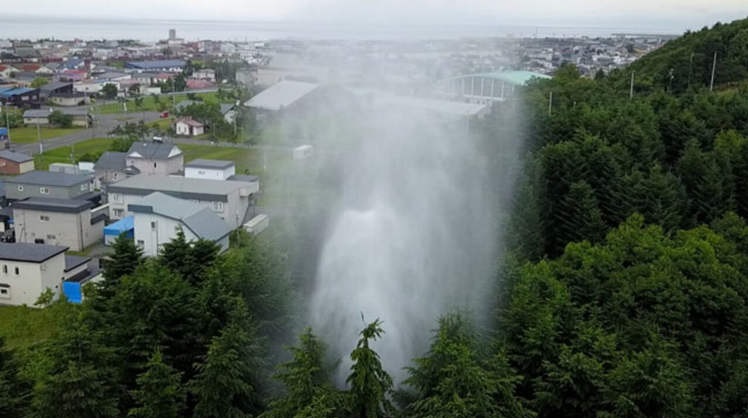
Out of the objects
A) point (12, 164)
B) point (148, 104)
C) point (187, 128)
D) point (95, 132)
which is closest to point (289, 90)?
point (12, 164)

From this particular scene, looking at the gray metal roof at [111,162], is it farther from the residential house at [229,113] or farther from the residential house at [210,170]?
the residential house at [229,113]

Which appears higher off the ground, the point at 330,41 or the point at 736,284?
the point at 330,41

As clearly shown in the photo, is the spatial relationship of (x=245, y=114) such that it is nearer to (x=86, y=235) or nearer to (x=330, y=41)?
(x=86, y=235)

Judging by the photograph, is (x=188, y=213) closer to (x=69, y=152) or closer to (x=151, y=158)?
(x=151, y=158)

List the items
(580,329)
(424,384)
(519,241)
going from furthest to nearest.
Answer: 1. (519,241)
2. (580,329)
3. (424,384)

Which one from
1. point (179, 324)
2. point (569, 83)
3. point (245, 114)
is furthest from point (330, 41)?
point (245, 114)

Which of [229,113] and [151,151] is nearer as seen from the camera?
[151,151]
